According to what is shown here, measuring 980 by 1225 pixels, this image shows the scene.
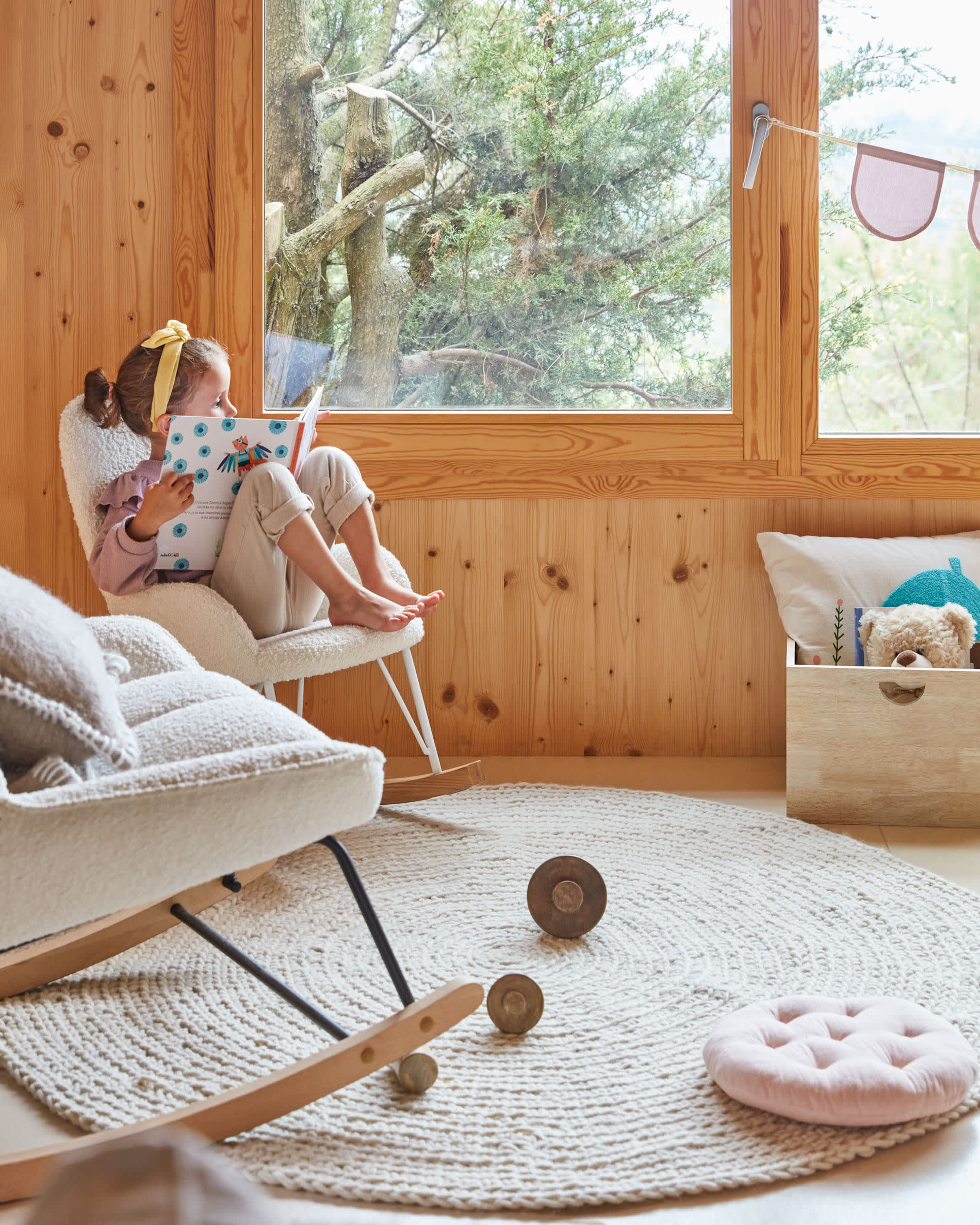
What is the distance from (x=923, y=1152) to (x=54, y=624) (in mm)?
888

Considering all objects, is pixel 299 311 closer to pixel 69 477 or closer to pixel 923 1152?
pixel 69 477

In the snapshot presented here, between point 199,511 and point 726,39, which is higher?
point 726,39

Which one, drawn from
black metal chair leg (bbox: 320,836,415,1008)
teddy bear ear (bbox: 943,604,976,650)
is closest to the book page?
black metal chair leg (bbox: 320,836,415,1008)

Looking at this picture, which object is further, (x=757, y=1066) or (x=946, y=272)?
(x=946, y=272)

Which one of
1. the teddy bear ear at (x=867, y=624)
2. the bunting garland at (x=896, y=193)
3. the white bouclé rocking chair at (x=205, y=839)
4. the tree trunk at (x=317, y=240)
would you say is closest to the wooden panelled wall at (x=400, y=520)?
the tree trunk at (x=317, y=240)

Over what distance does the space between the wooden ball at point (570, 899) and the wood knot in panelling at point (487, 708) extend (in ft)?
3.20

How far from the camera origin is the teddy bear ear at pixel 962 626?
6.24 ft

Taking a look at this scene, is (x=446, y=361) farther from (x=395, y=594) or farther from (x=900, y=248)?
(x=900, y=248)

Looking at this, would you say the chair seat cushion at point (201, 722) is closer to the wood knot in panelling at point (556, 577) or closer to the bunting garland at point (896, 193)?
the wood knot in panelling at point (556, 577)

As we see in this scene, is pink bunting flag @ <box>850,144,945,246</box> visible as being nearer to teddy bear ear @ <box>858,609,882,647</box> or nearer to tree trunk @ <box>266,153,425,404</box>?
teddy bear ear @ <box>858,609,882,647</box>

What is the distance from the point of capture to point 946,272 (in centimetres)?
230

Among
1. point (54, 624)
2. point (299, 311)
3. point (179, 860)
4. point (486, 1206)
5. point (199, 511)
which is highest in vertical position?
point (299, 311)

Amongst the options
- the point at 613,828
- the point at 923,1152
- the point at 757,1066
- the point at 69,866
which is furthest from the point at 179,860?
the point at 613,828

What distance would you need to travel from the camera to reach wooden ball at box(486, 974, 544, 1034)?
1154 millimetres
